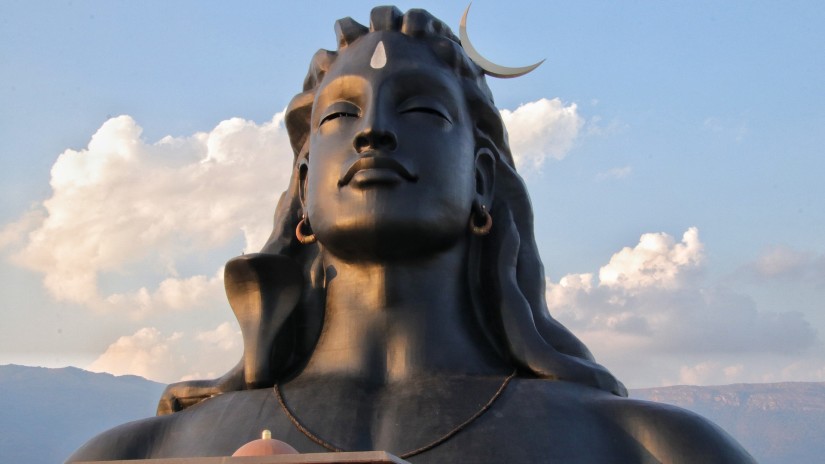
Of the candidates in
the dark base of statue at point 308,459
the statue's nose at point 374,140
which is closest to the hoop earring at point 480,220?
the statue's nose at point 374,140

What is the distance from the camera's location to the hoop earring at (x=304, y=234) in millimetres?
10016

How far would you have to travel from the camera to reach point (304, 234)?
1009cm

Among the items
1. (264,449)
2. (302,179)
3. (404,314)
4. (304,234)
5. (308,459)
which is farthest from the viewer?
(302,179)

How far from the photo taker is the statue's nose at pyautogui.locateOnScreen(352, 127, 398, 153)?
30.3ft

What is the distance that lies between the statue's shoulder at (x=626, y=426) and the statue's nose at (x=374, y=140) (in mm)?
2098

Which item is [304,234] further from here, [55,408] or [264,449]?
[55,408]

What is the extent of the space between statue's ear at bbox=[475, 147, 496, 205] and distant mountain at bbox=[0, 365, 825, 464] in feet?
236

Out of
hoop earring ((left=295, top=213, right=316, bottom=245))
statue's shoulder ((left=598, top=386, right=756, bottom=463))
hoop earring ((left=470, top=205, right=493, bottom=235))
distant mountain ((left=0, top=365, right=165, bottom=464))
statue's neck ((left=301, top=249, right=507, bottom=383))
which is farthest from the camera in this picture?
distant mountain ((left=0, top=365, right=165, bottom=464))

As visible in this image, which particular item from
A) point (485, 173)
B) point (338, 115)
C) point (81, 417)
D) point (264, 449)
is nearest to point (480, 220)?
point (485, 173)

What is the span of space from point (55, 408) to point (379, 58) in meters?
96.0

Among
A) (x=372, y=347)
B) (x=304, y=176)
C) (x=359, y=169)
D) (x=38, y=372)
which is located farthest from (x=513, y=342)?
(x=38, y=372)

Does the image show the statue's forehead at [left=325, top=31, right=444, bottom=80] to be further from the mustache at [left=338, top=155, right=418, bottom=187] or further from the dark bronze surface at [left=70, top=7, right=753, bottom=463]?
the mustache at [left=338, top=155, right=418, bottom=187]

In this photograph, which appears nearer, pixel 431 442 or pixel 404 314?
pixel 431 442

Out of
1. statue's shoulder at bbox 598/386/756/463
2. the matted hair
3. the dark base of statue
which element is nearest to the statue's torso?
statue's shoulder at bbox 598/386/756/463
